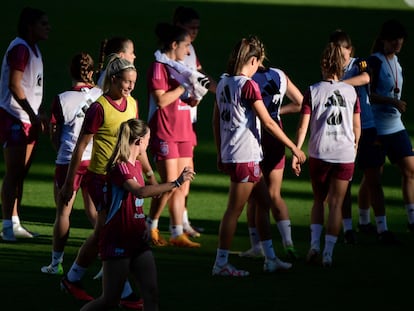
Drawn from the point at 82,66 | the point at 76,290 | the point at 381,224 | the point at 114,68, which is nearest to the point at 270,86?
the point at 82,66

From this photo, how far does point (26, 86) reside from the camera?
→ 10.7 m

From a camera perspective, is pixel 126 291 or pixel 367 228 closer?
pixel 126 291

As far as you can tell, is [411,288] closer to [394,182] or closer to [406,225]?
[406,225]

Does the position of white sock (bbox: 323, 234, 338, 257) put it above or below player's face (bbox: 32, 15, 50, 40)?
below

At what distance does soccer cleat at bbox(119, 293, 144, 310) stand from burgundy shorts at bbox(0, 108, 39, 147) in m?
2.68

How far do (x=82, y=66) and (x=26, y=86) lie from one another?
1.56 metres

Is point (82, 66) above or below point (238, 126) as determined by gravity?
above

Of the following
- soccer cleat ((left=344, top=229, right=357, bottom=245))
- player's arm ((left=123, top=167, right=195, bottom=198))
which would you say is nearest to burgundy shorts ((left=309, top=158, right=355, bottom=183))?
soccer cleat ((left=344, top=229, right=357, bottom=245))

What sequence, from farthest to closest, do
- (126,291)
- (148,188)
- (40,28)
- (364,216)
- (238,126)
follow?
(364,216)
(40,28)
(238,126)
(126,291)
(148,188)

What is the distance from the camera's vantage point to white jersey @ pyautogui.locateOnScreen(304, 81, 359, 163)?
31.4ft

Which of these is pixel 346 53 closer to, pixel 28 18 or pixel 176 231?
pixel 176 231

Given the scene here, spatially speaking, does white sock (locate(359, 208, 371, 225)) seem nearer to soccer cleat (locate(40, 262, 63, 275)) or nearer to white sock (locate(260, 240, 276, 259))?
white sock (locate(260, 240, 276, 259))

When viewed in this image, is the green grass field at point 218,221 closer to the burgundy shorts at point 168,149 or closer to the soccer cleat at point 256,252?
the soccer cleat at point 256,252

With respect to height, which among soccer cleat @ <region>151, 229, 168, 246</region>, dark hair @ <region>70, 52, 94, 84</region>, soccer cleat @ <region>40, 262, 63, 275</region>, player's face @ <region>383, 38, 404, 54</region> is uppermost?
player's face @ <region>383, 38, 404, 54</region>
